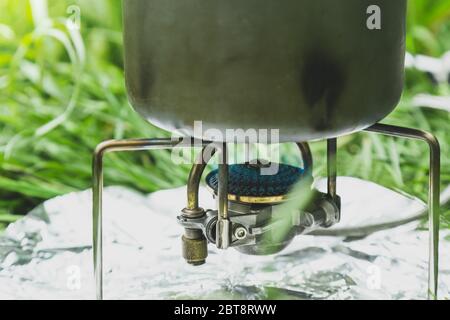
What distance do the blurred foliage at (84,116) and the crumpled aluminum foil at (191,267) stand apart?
0.14 m

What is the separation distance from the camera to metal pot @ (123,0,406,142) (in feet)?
3.44

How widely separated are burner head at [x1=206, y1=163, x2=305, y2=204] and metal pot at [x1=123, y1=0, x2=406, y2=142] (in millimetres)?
A: 243

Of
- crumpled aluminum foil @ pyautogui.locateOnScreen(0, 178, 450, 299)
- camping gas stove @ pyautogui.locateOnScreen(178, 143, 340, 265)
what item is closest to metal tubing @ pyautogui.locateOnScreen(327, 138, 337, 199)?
camping gas stove @ pyautogui.locateOnScreen(178, 143, 340, 265)

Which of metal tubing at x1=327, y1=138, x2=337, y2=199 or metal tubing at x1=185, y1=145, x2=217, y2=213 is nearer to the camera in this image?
metal tubing at x1=185, y1=145, x2=217, y2=213

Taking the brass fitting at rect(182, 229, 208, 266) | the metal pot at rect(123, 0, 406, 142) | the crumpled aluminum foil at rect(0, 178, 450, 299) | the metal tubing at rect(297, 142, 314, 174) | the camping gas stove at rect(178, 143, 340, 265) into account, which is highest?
the metal pot at rect(123, 0, 406, 142)

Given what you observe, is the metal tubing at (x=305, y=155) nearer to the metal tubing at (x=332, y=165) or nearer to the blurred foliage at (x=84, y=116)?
the metal tubing at (x=332, y=165)

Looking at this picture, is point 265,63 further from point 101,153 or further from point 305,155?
point 305,155

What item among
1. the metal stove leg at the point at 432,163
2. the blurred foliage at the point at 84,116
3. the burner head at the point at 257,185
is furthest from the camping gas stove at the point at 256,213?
the blurred foliage at the point at 84,116

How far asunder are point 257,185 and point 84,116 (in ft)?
3.46

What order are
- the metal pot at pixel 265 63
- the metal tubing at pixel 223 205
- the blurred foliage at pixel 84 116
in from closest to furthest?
the metal pot at pixel 265 63 < the metal tubing at pixel 223 205 < the blurred foliage at pixel 84 116

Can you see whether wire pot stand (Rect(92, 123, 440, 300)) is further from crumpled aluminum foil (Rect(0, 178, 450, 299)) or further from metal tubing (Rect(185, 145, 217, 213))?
crumpled aluminum foil (Rect(0, 178, 450, 299))

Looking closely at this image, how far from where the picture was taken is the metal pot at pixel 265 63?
1.05 m

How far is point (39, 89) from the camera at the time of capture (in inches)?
92.1

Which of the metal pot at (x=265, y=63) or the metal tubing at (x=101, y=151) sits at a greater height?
the metal pot at (x=265, y=63)
